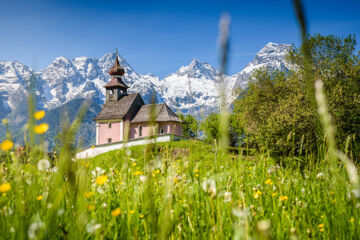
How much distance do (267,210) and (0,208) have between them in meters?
1.54

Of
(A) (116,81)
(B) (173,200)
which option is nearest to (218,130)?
(B) (173,200)

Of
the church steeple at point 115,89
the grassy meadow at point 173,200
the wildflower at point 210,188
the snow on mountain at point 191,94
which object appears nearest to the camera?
the grassy meadow at point 173,200

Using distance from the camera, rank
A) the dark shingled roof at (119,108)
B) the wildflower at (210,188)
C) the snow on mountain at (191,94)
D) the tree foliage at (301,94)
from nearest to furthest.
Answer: the wildflower at (210,188)
the snow on mountain at (191,94)
the tree foliage at (301,94)
the dark shingled roof at (119,108)

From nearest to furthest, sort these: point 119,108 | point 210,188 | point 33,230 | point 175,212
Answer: point 33,230, point 210,188, point 175,212, point 119,108

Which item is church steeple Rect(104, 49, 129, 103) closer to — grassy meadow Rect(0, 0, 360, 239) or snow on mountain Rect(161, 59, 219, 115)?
snow on mountain Rect(161, 59, 219, 115)

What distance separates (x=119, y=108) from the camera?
4666 centimetres

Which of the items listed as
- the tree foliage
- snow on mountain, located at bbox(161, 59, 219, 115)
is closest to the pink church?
the tree foliage

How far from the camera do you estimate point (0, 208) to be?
1.04 m

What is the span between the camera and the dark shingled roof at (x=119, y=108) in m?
45.1

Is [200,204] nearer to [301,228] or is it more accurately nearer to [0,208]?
[301,228]

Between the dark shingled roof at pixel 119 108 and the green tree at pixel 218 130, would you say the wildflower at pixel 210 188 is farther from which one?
the dark shingled roof at pixel 119 108

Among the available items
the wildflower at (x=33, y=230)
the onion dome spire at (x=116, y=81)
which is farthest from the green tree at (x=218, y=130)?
the onion dome spire at (x=116, y=81)

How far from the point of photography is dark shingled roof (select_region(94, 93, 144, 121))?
45.1m

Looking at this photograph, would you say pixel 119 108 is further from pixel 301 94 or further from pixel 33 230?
pixel 33 230
